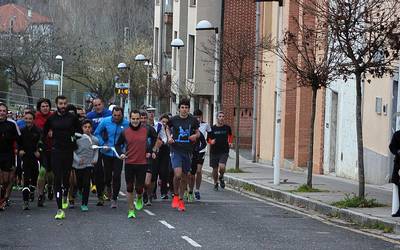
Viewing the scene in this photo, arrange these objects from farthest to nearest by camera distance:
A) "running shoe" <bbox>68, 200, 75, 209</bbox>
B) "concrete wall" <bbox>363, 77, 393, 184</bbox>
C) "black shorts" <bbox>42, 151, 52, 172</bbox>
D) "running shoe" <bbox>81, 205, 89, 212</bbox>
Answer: "concrete wall" <bbox>363, 77, 393, 184</bbox>, "running shoe" <bbox>68, 200, 75, 209</bbox>, "black shorts" <bbox>42, 151, 52, 172</bbox>, "running shoe" <bbox>81, 205, 89, 212</bbox>

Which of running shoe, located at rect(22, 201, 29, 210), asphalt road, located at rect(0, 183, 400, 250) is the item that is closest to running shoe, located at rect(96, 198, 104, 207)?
asphalt road, located at rect(0, 183, 400, 250)

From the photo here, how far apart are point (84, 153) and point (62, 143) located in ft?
4.47

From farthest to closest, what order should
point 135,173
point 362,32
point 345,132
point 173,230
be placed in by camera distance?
point 345,132 < point 362,32 < point 135,173 < point 173,230

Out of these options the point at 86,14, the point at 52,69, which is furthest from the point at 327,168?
the point at 86,14

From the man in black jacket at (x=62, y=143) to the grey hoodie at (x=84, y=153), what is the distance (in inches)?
39.4

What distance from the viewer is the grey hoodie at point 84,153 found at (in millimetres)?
17844

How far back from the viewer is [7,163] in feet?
56.7

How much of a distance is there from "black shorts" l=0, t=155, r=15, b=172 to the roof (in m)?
60.0

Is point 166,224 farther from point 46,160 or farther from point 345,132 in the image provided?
point 345,132

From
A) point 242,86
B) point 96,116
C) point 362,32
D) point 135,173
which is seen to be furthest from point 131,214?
point 242,86

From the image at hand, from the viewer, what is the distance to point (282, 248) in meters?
13.1

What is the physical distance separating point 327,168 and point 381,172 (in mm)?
6215

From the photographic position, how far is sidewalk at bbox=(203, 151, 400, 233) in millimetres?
16764

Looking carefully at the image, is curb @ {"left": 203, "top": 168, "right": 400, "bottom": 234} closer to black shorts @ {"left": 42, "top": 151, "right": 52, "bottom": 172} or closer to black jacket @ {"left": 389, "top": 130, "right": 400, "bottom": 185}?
black jacket @ {"left": 389, "top": 130, "right": 400, "bottom": 185}
